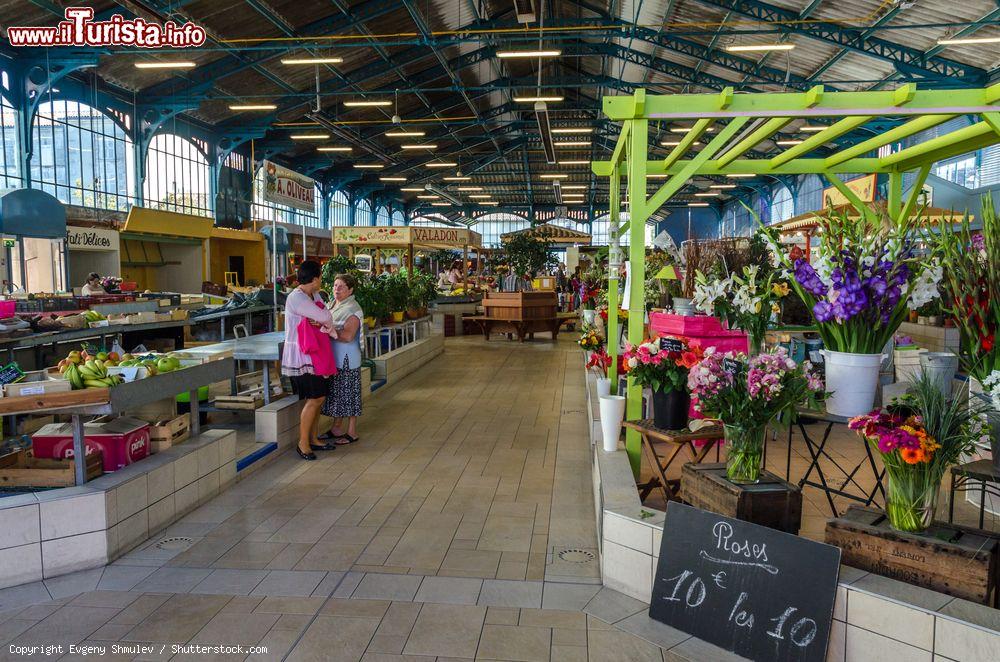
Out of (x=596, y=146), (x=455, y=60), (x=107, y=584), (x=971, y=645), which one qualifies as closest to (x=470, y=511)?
(x=107, y=584)

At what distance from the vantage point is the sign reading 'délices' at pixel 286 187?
636 centimetres

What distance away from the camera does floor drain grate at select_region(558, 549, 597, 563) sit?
3242mm

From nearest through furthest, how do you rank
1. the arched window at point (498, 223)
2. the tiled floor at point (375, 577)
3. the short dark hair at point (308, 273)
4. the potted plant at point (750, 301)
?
the tiled floor at point (375, 577) < the potted plant at point (750, 301) < the short dark hair at point (308, 273) < the arched window at point (498, 223)

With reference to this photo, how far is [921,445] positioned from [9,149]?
53.6ft

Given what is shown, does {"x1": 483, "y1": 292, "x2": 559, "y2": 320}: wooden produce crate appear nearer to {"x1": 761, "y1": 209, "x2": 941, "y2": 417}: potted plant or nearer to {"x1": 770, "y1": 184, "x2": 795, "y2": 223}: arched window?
{"x1": 761, "y1": 209, "x2": 941, "y2": 417}: potted plant

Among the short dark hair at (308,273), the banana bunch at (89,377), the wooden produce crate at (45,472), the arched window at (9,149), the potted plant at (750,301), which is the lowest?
the wooden produce crate at (45,472)

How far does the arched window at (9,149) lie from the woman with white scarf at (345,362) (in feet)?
39.2

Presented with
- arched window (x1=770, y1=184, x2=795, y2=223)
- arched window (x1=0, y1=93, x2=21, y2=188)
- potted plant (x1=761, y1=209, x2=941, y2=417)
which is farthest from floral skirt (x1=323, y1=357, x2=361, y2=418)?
arched window (x1=770, y1=184, x2=795, y2=223)

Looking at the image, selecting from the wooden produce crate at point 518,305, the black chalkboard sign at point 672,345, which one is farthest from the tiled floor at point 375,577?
the wooden produce crate at point 518,305

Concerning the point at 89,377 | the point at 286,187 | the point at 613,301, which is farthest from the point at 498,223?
the point at 89,377

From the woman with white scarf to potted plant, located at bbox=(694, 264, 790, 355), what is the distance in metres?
2.71

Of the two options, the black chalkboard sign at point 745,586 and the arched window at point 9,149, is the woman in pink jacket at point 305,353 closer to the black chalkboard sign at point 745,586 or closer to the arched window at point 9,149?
the black chalkboard sign at point 745,586

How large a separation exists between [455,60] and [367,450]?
14.6m

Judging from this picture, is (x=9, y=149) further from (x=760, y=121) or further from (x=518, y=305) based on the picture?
(x=760, y=121)
